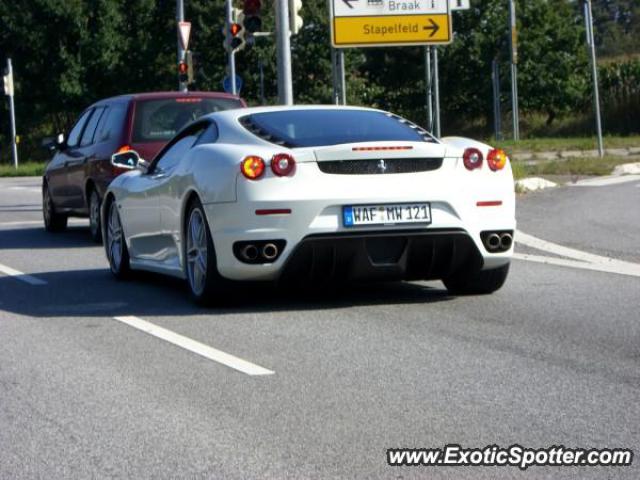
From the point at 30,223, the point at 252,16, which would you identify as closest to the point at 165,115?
the point at 30,223

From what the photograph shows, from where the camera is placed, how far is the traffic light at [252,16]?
23031 millimetres

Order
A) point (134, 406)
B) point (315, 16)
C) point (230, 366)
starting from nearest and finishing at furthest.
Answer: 1. point (134, 406)
2. point (230, 366)
3. point (315, 16)

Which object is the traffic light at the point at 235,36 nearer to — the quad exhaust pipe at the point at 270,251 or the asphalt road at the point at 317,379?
the asphalt road at the point at 317,379

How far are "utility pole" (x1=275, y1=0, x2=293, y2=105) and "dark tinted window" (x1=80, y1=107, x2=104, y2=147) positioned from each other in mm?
4701

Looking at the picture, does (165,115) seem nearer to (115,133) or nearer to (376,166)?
(115,133)

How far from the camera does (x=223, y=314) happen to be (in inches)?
365

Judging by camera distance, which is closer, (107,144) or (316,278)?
(316,278)

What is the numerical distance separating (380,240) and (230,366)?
6.63 ft

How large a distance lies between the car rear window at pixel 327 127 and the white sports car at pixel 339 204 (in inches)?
0.5

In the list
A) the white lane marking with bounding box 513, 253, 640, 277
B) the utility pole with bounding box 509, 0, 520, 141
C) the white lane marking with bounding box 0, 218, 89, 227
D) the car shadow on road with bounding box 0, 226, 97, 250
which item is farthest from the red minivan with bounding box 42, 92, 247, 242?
the utility pole with bounding box 509, 0, 520, 141

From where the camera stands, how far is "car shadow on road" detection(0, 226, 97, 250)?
15750mm

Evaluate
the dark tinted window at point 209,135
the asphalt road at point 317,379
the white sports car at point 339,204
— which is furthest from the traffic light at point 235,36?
the white sports car at point 339,204

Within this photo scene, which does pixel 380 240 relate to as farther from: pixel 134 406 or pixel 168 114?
pixel 168 114

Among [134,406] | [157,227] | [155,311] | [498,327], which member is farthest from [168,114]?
[134,406]
